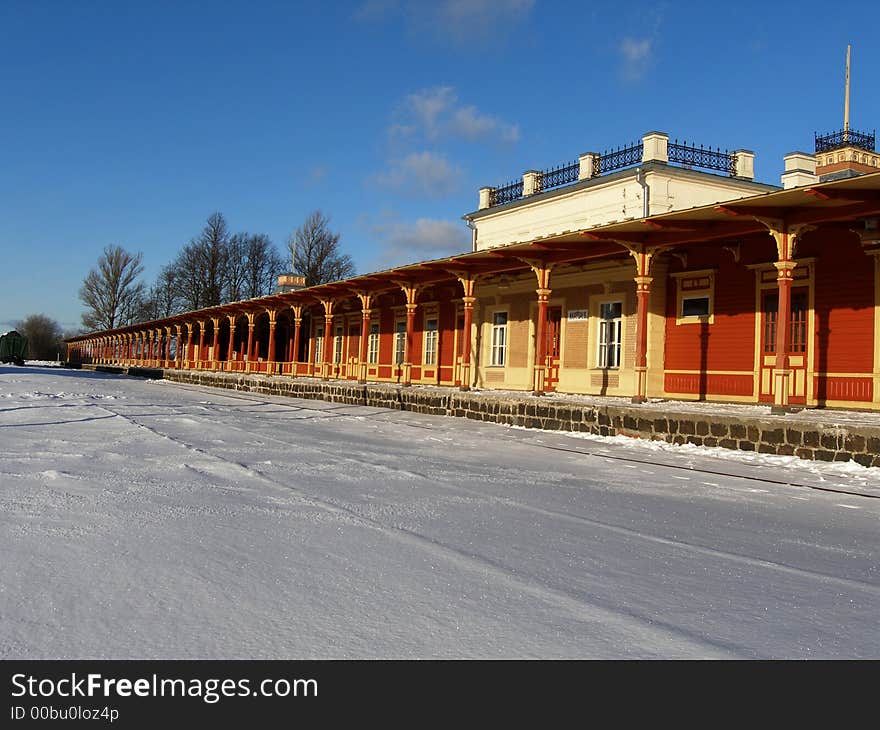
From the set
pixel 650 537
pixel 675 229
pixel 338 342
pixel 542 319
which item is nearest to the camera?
pixel 650 537

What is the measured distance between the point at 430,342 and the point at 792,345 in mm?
12612

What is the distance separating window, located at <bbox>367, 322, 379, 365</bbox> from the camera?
2716 centimetres

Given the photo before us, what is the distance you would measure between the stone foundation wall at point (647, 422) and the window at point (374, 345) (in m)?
6.37

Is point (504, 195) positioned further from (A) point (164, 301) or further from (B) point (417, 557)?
(A) point (164, 301)

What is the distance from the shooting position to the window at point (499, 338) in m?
20.7

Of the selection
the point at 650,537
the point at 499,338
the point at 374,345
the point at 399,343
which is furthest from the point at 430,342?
the point at 650,537

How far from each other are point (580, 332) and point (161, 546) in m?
14.8

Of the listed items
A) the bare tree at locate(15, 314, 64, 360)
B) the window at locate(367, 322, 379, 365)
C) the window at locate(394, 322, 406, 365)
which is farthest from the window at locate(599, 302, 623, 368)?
the bare tree at locate(15, 314, 64, 360)

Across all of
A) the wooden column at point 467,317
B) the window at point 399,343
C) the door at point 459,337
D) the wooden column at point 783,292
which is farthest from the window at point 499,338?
the wooden column at point 783,292

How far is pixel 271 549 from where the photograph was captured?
160 inches

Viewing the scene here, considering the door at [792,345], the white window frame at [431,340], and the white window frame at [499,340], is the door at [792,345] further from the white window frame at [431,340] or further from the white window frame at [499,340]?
the white window frame at [431,340]

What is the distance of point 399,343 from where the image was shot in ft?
84.2
